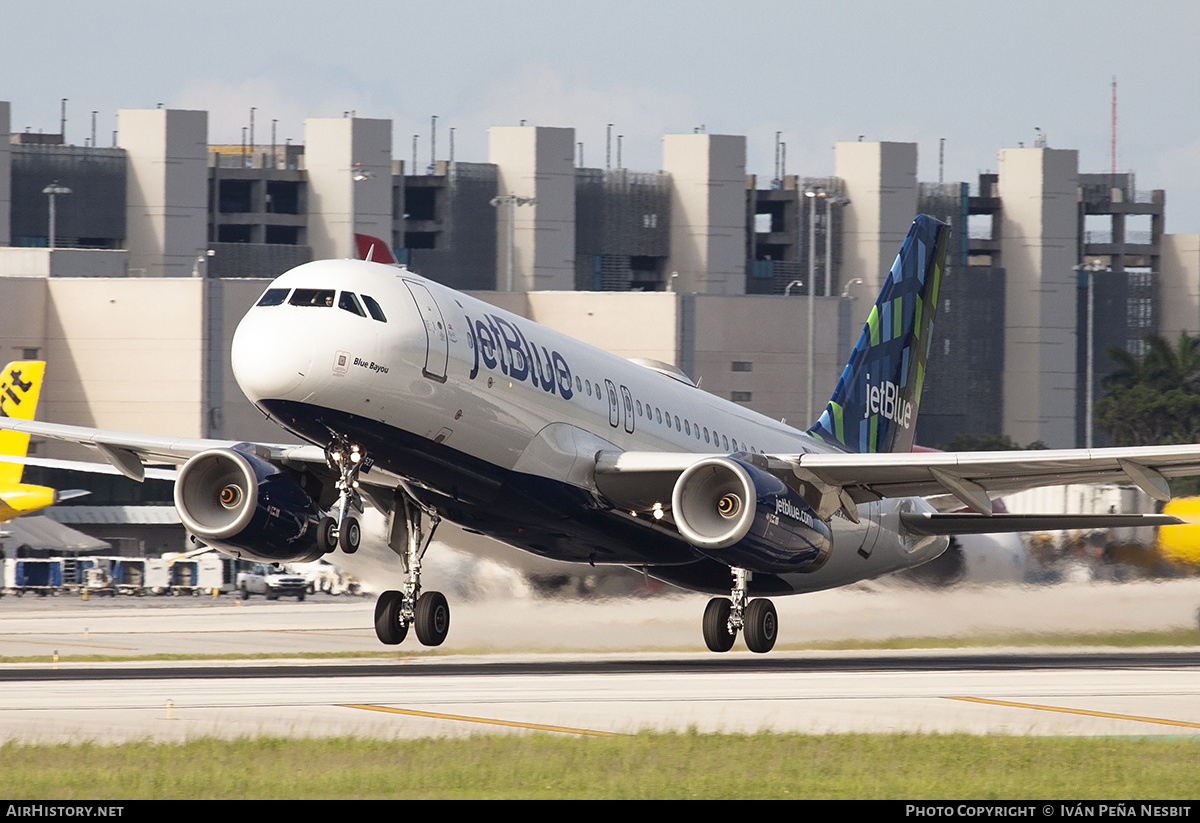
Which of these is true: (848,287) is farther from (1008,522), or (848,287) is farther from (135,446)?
(135,446)

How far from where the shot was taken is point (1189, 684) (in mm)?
23422

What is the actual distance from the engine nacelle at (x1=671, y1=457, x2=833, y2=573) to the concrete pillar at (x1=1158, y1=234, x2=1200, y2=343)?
96845 millimetres

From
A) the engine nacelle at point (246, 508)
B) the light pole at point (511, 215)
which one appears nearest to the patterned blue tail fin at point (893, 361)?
the engine nacelle at point (246, 508)

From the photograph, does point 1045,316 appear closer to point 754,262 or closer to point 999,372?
point 999,372

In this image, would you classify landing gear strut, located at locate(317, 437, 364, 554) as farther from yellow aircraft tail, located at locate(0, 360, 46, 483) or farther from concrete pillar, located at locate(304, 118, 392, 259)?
concrete pillar, located at locate(304, 118, 392, 259)

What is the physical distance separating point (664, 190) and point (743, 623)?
246ft

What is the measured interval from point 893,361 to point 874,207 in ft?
221

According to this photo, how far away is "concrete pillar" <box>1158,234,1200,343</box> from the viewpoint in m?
116

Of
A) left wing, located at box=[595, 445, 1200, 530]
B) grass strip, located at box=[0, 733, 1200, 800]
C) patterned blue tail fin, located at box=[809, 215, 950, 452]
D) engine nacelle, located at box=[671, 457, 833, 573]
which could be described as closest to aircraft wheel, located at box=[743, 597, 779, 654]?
left wing, located at box=[595, 445, 1200, 530]

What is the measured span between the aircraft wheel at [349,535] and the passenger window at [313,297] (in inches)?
120

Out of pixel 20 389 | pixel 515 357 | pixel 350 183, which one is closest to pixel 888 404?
pixel 515 357

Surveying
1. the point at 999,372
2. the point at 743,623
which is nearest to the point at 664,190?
the point at 999,372

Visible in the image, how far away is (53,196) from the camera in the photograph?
8950 centimetres

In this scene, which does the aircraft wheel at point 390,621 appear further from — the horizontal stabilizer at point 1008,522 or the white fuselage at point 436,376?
the horizontal stabilizer at point 1008,522
